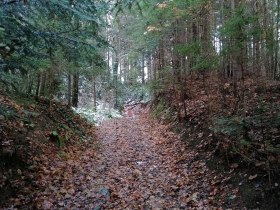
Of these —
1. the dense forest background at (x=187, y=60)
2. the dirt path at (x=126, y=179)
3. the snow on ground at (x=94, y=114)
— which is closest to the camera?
the dense forest background at (x=187, y=60)

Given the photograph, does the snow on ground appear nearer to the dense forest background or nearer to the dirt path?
the dense forest background

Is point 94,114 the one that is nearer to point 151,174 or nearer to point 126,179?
point 151,174

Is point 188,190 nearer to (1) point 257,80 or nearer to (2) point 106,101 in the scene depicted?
(1) point 257,80

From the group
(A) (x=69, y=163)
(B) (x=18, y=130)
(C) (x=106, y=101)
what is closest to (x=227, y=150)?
(A) (x=69, y=163)

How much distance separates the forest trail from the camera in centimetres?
646

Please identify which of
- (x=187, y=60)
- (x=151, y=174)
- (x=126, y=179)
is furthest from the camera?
(x=187, y=60)

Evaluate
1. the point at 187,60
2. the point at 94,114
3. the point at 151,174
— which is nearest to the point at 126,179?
the point at 151,174

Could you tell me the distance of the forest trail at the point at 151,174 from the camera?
6.46m

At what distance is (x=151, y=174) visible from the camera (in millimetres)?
8305

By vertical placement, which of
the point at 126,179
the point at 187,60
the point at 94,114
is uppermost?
the point at 187,60

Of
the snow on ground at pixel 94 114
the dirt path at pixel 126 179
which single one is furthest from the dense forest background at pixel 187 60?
the snow on ground at pixel 94 114

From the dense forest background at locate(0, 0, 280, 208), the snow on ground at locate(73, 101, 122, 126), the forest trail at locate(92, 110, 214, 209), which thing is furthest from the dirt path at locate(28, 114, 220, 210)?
the snow on ground at locate(73, 101, 122, 126)

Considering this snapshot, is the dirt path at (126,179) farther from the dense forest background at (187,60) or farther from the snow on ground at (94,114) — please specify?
the snow on ground at (94,114)

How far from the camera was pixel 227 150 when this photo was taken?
7.40m
